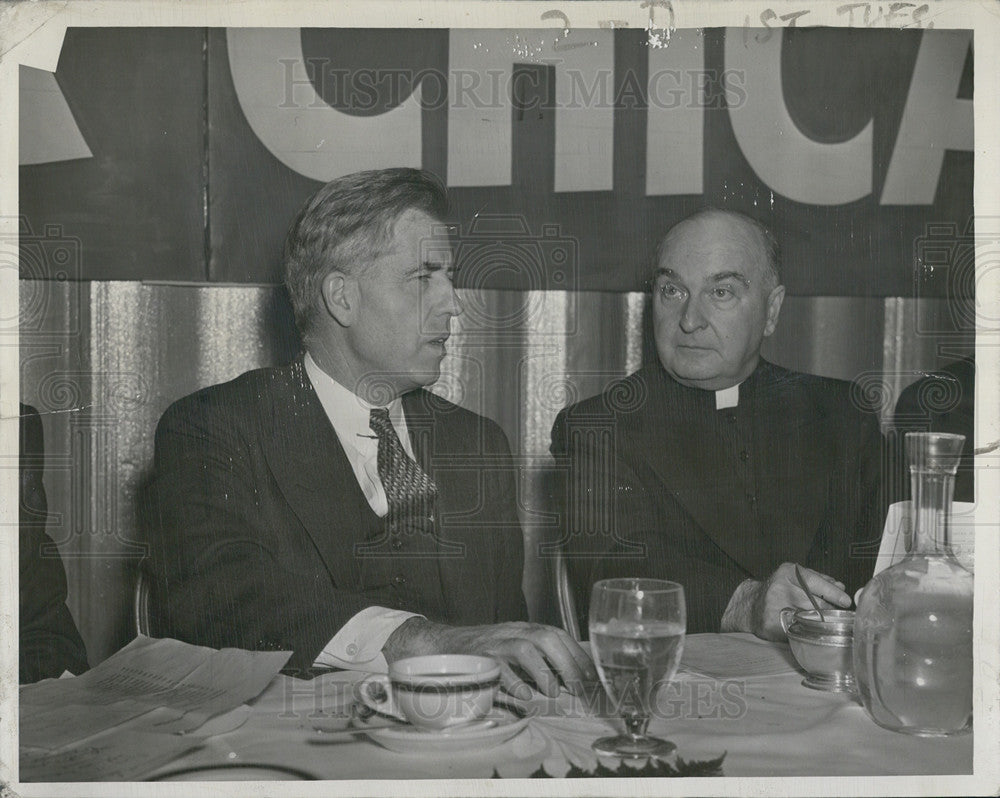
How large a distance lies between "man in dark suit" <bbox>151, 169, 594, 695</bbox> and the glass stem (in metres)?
0.42

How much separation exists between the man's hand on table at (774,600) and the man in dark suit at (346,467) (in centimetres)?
29

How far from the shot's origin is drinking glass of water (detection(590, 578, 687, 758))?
2.54ft

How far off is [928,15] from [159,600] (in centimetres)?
116

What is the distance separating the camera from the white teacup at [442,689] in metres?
0.77

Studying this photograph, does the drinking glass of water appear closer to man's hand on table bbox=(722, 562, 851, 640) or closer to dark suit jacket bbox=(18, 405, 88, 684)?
man's hand on table bbox=(722, 562, 851, 640)

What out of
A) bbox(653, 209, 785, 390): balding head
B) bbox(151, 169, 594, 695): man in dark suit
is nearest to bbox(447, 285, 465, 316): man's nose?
bbox(151, 169, 594, 695): man in dark suit

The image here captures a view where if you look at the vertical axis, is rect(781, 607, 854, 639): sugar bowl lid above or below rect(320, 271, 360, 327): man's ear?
below

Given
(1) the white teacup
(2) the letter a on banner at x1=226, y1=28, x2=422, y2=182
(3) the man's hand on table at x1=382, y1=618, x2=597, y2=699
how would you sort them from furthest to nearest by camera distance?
(2) the letter a on banner at x1=226, y1=28, x2=422, y2=182
(3) the man's hand on table at x1=382, y1=618, x2=597, y2=699
(1) the white teacup

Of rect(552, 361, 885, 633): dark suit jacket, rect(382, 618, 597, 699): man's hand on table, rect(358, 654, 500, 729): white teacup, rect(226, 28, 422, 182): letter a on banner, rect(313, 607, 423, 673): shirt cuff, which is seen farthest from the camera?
rect(552, 361, 885, 633): dark suit jacket

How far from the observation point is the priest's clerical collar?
4.28 feet

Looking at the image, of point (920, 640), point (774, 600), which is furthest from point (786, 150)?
point (920, 640)

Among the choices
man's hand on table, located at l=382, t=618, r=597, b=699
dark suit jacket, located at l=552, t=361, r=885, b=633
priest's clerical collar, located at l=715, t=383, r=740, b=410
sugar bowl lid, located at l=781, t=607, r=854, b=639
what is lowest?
man's hand on table, located at l=382, t=618, r=597, b=699

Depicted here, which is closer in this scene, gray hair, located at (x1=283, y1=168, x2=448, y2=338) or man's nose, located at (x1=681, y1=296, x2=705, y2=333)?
gray hair, located at (x1=283, y1=168, x2=448, y2=338)

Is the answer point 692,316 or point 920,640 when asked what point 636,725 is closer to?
point 920,640
